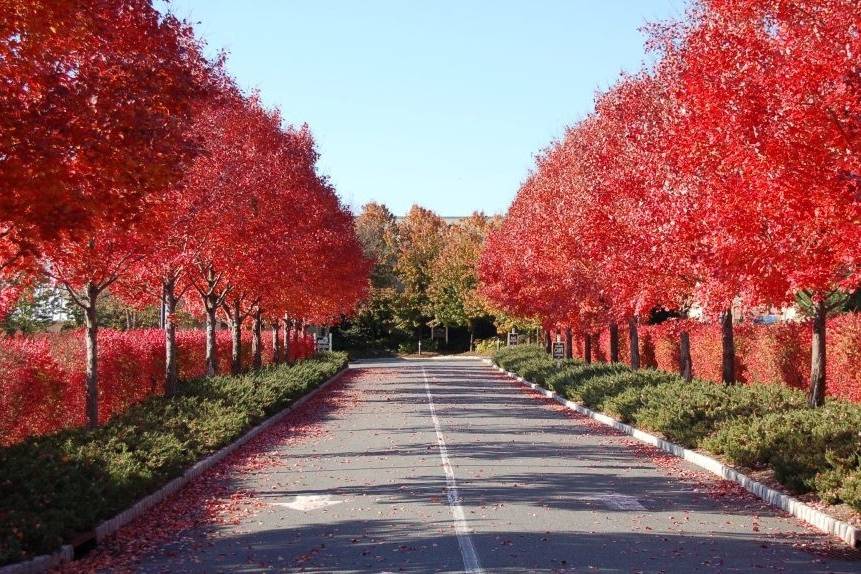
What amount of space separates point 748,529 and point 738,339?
677 inches

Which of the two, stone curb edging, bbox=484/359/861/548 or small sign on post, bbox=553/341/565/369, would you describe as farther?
small sign on post, bbox=553/341/565/369

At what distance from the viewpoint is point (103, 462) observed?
477 inches

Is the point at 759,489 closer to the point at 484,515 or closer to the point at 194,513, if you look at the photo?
the point at 484,515

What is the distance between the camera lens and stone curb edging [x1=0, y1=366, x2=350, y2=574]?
8.45m

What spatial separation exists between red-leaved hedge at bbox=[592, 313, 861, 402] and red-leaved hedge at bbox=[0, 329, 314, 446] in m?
12.4

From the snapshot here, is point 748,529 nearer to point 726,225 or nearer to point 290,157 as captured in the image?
point 726,225

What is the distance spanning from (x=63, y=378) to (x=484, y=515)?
9.80 meters

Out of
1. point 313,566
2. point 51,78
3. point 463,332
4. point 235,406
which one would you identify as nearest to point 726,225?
point 313,566

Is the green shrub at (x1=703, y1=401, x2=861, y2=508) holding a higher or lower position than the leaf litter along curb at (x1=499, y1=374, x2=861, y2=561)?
higher

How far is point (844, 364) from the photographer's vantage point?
1986 cm

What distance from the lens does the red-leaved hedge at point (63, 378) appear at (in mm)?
15742

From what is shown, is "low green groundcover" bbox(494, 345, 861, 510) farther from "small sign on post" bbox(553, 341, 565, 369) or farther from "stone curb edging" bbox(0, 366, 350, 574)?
"small sign on post" bbox(553, 341, 565, 369)

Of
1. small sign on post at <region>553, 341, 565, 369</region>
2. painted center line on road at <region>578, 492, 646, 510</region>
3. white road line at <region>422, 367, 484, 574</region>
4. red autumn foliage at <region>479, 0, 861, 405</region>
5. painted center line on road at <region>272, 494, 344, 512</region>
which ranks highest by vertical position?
red autumn foliage at <region>479, 0, 861, 405</region>

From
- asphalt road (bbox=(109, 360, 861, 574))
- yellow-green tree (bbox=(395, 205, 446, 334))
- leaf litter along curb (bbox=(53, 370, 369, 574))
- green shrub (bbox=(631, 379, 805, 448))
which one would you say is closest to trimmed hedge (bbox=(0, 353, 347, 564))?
leaf litter along curb (bbox=(53, 370, 369, 574))
